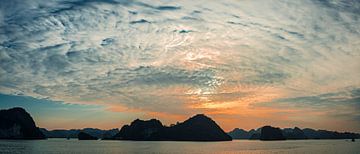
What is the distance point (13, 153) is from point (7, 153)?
2.75m

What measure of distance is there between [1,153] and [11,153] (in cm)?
433

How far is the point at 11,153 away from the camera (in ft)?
538

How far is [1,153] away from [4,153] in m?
1.31

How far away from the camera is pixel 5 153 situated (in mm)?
162625

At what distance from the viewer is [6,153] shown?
162 metres

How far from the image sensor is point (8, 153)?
163125mm

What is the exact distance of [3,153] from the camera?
163m

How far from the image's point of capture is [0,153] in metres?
162

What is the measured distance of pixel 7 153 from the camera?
162750mm

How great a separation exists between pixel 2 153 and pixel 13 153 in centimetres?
478

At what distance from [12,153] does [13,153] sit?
45 centimetres

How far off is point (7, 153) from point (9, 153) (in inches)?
35.9

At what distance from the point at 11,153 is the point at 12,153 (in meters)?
0.49

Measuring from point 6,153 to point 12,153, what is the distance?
2.74m
